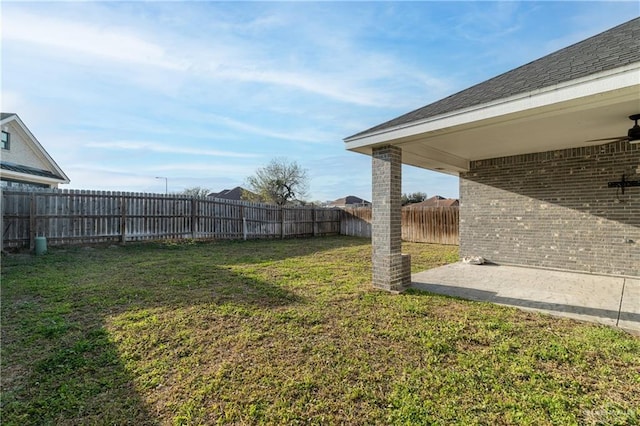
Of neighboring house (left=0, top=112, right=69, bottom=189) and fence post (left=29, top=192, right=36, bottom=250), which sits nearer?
fence post (left=29, top=192, right=36, bottom=250)

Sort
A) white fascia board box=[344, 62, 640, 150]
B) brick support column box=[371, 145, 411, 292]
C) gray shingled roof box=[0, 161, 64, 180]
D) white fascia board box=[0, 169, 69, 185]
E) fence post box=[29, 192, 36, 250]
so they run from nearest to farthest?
white fascia board box=[344, 62, 640, 150] → brick support column box=[371, 145, 411, 292] → fence post box=[29, 192, 36, 250] → white fascia board box=[0, 169, 69, 185] → gray shingled roof box=[0, 161, 64, 180]

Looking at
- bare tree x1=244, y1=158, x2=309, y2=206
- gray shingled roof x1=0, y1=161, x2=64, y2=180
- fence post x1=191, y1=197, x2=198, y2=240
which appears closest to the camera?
fence post x1=191, y1=197, x2=198, y2=240

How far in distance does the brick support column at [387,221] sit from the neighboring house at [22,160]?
15186 mm

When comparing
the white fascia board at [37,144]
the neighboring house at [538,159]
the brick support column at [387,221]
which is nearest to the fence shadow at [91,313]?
the brick support column at [387,221]

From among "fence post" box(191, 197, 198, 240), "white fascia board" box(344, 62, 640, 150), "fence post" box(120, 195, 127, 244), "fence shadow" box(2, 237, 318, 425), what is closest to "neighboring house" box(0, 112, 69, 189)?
"fence post" box(120, 195, 127, 244)

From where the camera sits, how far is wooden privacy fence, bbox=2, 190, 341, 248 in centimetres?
816

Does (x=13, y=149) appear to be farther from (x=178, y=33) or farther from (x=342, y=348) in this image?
(x=342, y=348)

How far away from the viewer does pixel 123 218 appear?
9.91 metres

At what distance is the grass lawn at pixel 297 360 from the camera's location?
2096 millimetres

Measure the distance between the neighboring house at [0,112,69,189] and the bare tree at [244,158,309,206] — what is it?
1413cm

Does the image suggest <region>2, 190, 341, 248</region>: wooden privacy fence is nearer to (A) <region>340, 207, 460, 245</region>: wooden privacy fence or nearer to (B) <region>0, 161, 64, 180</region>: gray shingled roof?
(A) <region>340, 207, 460, 245</region>: wooden privacy fence

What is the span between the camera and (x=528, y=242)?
7.21 meters

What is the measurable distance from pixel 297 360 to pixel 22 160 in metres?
19.4

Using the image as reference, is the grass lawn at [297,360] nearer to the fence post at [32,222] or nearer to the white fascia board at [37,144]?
the fence post at [32,222]
